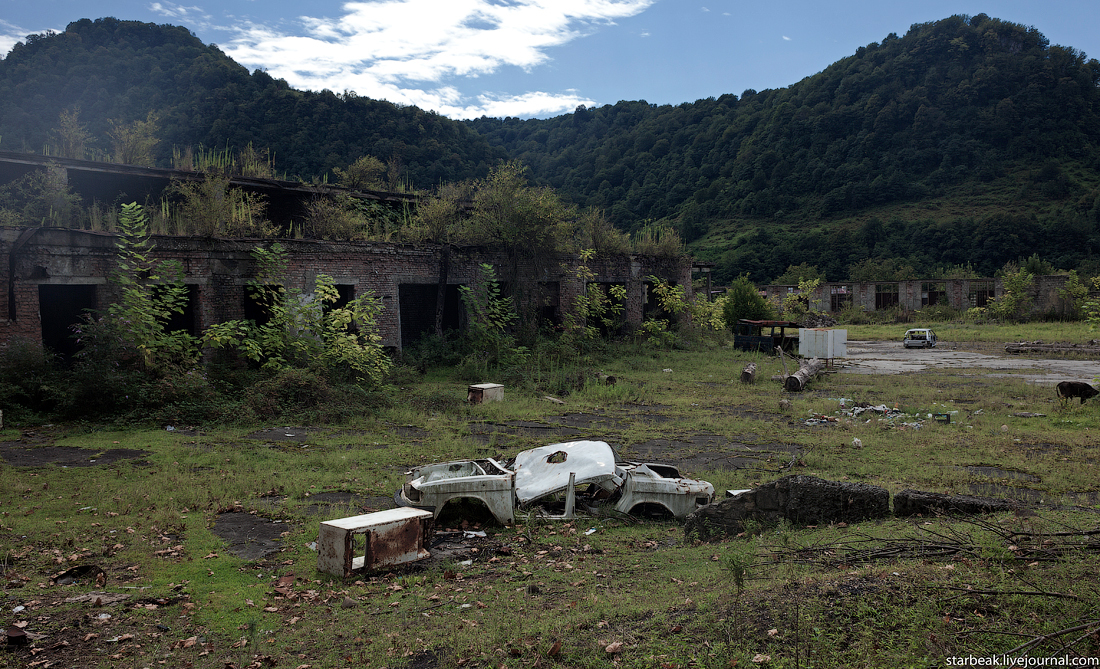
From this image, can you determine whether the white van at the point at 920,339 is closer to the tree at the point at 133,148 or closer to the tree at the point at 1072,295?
the tree at the point at 1072,295

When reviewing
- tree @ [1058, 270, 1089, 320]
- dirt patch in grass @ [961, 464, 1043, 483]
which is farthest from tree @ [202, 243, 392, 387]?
tree @ [1058, 270, 1089, 320]

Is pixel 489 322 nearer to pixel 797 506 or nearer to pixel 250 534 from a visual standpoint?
pixel 250 534

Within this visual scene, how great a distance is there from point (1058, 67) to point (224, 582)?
9162 centimetres

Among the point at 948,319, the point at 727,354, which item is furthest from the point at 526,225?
the point at 948,319

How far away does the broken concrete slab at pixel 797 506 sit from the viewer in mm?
6145

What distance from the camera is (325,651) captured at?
4.07 metres

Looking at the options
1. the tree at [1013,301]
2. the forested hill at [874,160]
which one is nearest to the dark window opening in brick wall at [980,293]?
the tree at [1013,301]

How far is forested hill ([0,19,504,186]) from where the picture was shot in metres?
34.5

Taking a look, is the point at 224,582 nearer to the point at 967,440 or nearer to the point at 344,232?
the point at 967,440

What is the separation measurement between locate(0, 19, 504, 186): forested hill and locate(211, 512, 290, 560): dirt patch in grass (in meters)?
31.8

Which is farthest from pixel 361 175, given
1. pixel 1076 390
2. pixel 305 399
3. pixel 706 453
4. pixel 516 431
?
pixel 1076 390

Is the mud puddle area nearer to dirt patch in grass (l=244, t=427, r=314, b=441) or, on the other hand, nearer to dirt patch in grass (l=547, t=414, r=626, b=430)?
dirt patch in grass (l=547, t=414, r=626, b=430)

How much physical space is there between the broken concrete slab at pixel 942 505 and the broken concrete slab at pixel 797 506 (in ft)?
0.46

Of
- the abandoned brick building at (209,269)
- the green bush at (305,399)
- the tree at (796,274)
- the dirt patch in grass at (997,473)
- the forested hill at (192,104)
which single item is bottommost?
the dirt patch in grass at (997,473)
